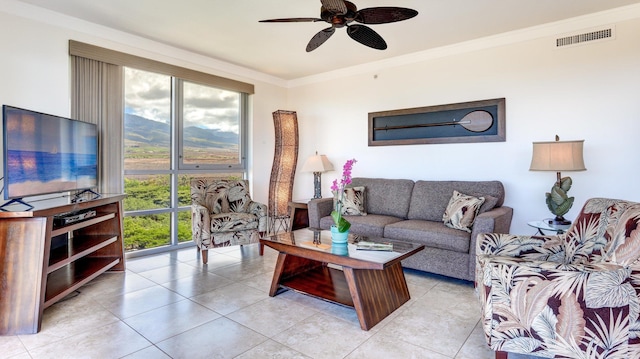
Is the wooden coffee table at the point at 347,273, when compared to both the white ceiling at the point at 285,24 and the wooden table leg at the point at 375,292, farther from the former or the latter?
the white ceiling at the point at 285,24

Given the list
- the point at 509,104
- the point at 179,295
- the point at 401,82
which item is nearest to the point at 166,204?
the point at 179,295

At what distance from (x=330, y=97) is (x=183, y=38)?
2168 mm

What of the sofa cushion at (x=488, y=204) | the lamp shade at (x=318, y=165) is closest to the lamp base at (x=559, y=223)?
the sofa cushion at (x=488, y=204)

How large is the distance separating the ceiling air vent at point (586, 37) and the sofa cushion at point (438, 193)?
57.9 inches

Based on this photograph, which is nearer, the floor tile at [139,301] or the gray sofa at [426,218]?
the floor tile at [139,301]

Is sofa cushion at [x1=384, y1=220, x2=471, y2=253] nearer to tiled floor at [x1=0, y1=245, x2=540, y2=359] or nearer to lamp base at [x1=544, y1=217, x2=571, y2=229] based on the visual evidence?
tiled floor at [x1=0, y1=245, x2=540, y2=359]

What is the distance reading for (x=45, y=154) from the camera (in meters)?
2.54

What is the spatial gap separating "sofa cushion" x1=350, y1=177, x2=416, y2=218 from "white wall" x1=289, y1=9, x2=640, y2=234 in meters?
0.28

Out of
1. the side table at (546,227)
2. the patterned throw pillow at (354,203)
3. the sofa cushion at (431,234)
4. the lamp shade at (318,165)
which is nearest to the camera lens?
the side table at (546,227)

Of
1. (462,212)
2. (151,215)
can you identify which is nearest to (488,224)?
(462,212)

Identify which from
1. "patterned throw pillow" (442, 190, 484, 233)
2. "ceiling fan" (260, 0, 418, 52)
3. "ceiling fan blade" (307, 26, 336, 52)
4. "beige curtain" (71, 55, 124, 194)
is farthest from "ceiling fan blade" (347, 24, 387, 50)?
"beige curtain" (71, 55, 124, 194)

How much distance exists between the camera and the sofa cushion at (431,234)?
2.94 m

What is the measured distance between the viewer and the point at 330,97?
5.00 m

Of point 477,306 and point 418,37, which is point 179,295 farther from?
point 418,37
